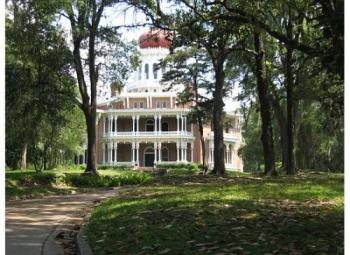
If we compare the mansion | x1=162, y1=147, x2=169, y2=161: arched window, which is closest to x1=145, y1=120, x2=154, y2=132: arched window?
the mansion

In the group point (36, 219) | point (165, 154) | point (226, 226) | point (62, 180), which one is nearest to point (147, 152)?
point (165, 154)

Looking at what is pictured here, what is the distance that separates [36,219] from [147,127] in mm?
58670

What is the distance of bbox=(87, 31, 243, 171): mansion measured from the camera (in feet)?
224

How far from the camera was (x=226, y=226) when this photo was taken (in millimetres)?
Answer: 8266

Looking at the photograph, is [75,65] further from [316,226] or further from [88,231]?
[316,226]

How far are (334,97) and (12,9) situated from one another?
15733 millimetres

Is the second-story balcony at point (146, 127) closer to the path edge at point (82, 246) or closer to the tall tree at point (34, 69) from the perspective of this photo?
the tall tree at point (34, 69)

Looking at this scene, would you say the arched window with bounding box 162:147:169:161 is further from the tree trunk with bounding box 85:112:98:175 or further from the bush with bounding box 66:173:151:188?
the bush with bounding box 66:173:151:188

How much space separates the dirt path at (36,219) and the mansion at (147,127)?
162ft

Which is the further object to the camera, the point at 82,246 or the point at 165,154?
the point at 165,154

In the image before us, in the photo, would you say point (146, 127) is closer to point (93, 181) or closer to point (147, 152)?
point (147, 152)

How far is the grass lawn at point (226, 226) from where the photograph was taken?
272 inches

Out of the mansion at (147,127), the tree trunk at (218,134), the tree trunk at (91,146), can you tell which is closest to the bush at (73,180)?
the tree trunk at (91,146)

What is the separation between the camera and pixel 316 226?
7.78 m
